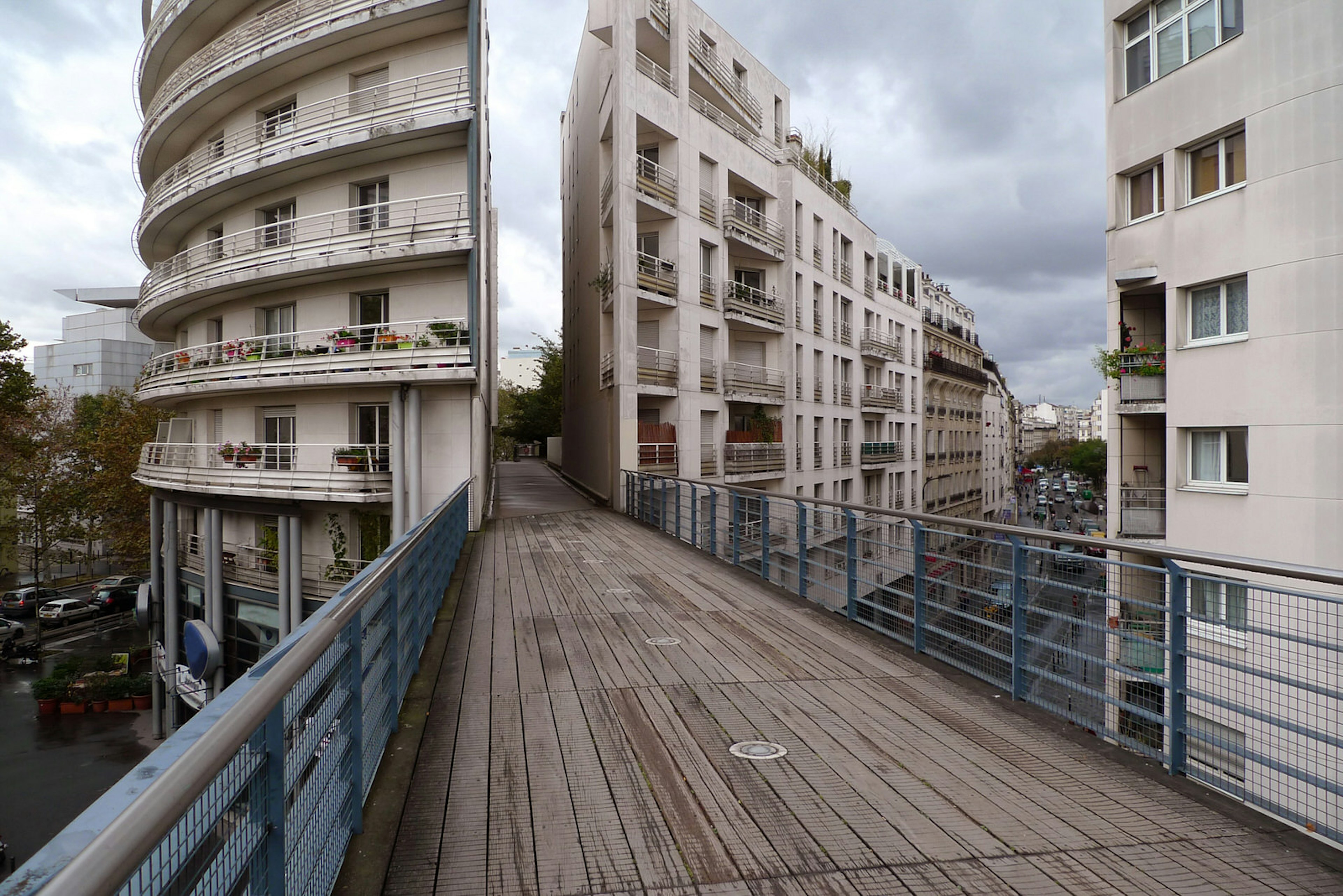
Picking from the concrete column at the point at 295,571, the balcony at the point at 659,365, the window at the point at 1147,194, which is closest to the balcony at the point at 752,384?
the balcony at the point at 659,365

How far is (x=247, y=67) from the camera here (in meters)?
16.9

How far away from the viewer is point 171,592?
20531 millimetres

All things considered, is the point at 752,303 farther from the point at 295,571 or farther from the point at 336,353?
the point at 295,571

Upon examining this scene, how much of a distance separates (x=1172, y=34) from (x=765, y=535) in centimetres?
1326

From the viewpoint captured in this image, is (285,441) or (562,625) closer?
(562,625)

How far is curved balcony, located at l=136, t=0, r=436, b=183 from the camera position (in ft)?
52.0

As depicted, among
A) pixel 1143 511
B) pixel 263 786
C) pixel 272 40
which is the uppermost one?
pixel 272 40

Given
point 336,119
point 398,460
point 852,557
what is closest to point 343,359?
point 398,460

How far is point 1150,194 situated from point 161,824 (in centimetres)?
1817

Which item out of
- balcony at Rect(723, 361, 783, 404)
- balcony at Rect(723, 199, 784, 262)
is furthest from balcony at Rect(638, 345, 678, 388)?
balcony at Rect(723, 199, 784, 262)

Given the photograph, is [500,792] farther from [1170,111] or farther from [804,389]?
[804,389]

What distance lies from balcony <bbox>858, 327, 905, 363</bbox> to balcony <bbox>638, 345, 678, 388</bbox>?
15.6 m

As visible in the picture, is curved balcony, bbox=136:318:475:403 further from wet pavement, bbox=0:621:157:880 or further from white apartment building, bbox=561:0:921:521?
wet pavement, bbox=0:621:157:880

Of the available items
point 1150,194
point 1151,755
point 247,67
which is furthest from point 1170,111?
point 247,67
